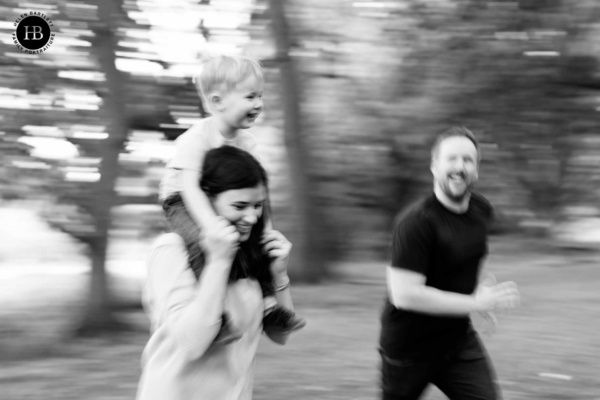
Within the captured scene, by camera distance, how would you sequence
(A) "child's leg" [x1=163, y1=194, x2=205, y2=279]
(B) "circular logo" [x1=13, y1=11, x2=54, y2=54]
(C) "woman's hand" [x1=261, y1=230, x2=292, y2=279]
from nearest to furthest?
(A) "child's leg" [x1=163, y1=194, x2=205, y2=279] → (C) "woman's hand" [x1=261, y1=230, x2=292, y2=279] → (B) "circular logo" [x1=13, y1=11, x2=54, y2=54]

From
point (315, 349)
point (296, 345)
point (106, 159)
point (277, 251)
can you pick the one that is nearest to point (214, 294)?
point (277, 251)

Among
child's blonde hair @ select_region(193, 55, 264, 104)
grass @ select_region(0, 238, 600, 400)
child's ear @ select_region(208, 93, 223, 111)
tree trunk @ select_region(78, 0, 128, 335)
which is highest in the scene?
child's blonde hair @ select_region(193, 55, 264, 104)

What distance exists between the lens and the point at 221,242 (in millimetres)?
2420

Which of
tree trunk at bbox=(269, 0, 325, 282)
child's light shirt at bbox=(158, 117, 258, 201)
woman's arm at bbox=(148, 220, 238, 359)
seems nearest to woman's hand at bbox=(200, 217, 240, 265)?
woman's arm at bbox=(148, 220, 238, 359)

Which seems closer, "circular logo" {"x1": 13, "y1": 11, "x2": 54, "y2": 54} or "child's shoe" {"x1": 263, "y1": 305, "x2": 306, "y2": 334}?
"child's shoe" {"x1": 263, "y1": 305, "x2": 306, "y2": 334}

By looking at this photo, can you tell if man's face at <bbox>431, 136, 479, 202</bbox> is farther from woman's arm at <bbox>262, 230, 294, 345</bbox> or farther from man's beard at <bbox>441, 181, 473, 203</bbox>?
woman's arm at <bbox>262, 230, 294, 345</bbox>

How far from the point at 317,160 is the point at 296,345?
3.42 m

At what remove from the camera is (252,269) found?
263 centimetres

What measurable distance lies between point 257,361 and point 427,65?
15.4 feet

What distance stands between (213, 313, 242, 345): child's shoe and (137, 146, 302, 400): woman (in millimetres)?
19

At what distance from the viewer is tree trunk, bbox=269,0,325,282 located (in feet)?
31.5

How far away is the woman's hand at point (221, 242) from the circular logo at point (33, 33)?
5.25 metres

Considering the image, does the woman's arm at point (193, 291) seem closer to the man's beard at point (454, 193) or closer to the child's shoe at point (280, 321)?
the child's shoe at point (280, 321)

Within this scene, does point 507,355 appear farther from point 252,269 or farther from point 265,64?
point 252,269
